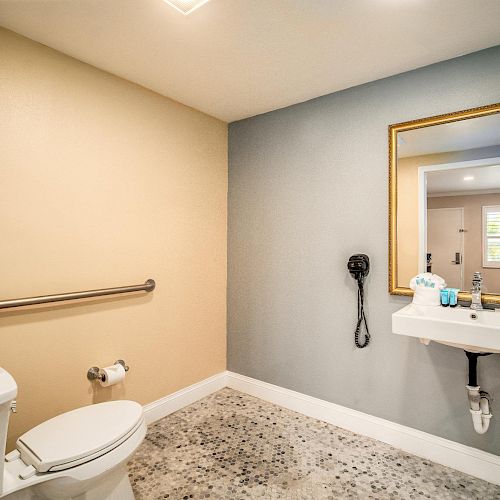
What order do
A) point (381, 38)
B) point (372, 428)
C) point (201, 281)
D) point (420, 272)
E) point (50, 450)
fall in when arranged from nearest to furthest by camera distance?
1. point (50, 450)
2. point (381, 38)
3. point (420, 272)
4. point (372, 428)
5. point (201, 281)

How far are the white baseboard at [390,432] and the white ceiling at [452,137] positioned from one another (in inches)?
67.0

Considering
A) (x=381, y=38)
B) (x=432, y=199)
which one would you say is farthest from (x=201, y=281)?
(x=381, y=38)

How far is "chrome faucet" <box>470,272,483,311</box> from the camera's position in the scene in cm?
181

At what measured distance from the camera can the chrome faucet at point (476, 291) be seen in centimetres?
181

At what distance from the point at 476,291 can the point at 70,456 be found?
2078 millimetres

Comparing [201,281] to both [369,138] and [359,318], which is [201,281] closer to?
[359,318]

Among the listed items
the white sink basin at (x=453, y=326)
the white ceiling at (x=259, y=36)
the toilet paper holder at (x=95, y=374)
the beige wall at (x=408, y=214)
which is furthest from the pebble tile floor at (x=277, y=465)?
the white ceiling at (x=259, y=36)

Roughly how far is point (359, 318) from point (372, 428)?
28.2 inches

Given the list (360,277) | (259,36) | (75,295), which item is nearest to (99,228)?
(75,295)

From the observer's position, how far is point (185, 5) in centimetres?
149

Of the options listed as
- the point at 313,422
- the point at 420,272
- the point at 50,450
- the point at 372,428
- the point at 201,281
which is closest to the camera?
the point at 50,450

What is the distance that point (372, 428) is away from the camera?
7.22 ft

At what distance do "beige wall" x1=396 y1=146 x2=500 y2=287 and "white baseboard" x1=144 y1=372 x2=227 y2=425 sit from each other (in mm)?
1726

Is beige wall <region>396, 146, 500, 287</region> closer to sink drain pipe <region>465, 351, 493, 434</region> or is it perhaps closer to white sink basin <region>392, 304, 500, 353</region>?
white sink basin <region>392, 304, 500, 353</region>
